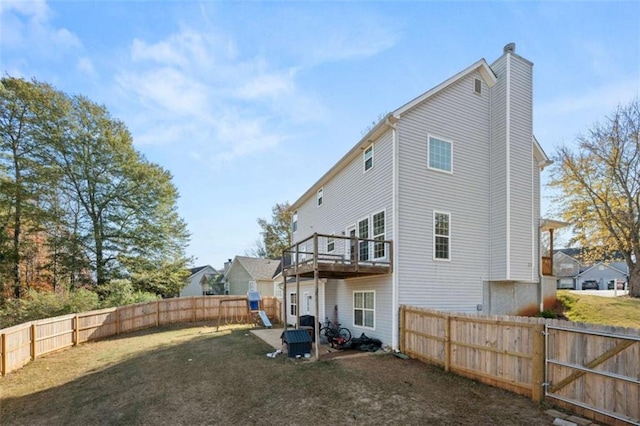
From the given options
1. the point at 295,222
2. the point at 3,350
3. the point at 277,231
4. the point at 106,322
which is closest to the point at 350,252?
the point at 295,222

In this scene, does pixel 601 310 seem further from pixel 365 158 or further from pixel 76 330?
pixel 76 330

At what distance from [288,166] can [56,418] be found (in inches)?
742

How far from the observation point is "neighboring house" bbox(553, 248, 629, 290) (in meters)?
41.6

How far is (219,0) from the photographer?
8930 mm

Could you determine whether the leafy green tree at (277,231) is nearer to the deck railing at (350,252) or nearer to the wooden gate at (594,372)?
the deck railing at (350,252)

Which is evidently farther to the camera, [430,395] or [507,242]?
[507,242]

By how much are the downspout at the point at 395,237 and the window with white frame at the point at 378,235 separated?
0.69m

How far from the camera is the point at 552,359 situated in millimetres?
6105

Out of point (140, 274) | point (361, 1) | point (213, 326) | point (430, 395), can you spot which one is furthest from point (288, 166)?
point (430, 395)

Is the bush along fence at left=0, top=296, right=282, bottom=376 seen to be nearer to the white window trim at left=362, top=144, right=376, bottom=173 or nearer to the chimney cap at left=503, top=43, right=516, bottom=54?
the white window trim at left=362, top=144, right=376, bottom=173

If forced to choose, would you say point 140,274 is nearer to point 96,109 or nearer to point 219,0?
point 96,109

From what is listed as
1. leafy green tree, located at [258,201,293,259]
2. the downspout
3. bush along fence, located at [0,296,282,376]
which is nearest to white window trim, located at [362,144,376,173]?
the downspout

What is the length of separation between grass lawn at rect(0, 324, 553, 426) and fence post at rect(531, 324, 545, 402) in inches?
9.9

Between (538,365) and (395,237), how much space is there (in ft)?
17.4
